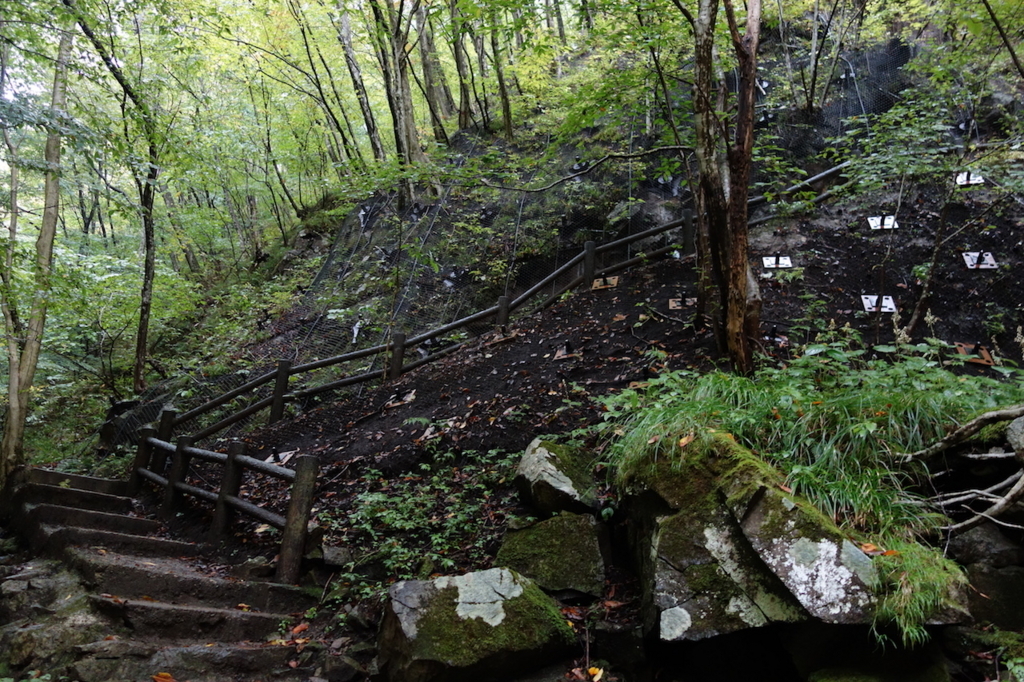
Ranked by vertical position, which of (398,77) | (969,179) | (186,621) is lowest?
(186,621)

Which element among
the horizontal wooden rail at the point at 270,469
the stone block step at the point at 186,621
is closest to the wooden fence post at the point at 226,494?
the horizontal wooden rail at the point at 270,469

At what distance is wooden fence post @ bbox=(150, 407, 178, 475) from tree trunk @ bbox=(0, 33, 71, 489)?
1439mm

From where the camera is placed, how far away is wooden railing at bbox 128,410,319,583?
473 centimetres

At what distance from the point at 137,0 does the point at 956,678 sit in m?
10.6

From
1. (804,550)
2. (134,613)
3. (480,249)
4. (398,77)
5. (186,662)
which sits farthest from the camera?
(480,249)

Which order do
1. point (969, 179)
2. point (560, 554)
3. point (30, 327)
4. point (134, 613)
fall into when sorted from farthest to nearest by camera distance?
point (969, 179), point (30, 327), point (560, 554), point (134, 613)

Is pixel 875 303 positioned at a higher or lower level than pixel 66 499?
higher

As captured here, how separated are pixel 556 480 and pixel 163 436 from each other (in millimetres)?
6210

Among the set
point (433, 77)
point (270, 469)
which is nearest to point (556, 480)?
point (270, 469)

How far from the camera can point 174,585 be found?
14.0 feet

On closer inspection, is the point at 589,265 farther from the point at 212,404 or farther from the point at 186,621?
the point at 186,621

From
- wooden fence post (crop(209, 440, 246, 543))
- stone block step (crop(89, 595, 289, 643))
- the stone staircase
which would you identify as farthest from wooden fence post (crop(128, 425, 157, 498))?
stone block step (crop(89, 595, 289, 643))

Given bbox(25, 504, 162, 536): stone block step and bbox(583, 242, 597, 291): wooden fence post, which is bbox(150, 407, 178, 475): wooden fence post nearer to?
bbox(25, 504, 162, 536): stone block step

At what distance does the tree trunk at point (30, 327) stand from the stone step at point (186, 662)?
195 inches
